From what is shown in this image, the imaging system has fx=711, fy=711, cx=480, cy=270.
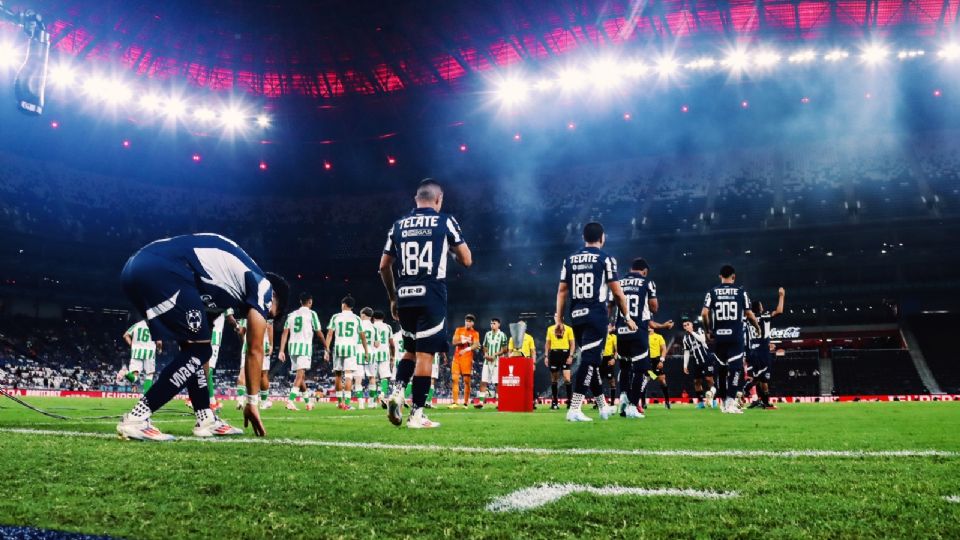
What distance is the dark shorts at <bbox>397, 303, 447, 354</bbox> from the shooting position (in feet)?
22.4

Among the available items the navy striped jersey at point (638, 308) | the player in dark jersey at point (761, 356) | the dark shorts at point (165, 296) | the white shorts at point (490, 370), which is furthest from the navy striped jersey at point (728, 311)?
the dark shorts at point (165, 296)

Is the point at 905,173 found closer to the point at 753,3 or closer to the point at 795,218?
the point at 795,218

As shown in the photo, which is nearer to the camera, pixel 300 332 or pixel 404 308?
pixel 404 308

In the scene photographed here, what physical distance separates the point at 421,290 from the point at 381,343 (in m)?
10.4

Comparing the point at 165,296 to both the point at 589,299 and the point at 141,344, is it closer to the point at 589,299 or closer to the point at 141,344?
the point at 589,299

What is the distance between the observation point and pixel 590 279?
9195 millimetres

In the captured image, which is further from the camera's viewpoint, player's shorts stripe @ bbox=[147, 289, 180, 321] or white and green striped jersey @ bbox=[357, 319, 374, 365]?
white and green striped jersey @ bbox=[357, 319, 374, 365]

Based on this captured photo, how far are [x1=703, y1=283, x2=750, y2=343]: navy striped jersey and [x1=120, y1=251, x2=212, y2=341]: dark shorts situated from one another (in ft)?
29.7

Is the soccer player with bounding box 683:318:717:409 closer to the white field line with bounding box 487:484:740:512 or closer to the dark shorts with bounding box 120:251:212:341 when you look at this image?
the dark shorts with bounding box 120:251:212:341

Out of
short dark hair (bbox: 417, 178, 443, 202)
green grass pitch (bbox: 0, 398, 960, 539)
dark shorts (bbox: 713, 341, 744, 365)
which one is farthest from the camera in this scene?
dark shorts (bbox: 713, 341, 744, 365)

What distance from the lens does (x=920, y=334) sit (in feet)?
97.9

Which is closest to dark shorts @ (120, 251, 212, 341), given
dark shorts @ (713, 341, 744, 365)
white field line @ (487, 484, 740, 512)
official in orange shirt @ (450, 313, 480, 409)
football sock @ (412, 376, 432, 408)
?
football sock @ (412, 376, 432, 408)

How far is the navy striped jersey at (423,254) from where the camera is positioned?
688 cm

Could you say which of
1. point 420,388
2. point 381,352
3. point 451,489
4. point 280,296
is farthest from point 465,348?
point 451,489
